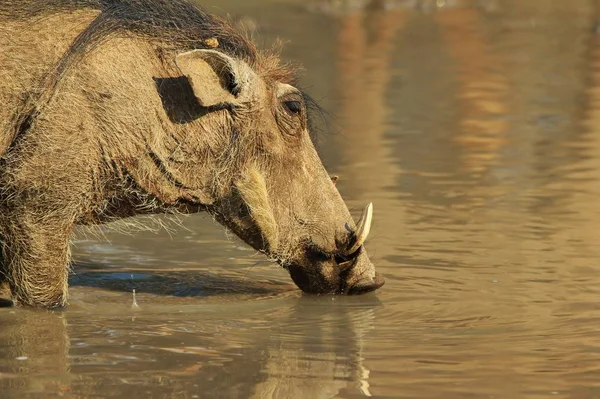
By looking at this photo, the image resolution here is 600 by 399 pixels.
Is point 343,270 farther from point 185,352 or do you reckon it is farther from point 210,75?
point 185,352

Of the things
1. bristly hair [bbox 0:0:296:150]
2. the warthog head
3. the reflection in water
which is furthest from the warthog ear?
the reflection in water

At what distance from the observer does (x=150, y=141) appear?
5.68m

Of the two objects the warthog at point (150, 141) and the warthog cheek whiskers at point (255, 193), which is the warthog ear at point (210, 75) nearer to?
the warthog at point (150, 141)

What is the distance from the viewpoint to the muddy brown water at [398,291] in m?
4.82

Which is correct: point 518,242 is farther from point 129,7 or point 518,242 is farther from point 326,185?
point 129,7

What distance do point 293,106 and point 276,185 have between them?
351mm

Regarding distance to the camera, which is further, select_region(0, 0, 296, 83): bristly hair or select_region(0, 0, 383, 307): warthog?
select_region(0, 0, 296, 83): bristly hair

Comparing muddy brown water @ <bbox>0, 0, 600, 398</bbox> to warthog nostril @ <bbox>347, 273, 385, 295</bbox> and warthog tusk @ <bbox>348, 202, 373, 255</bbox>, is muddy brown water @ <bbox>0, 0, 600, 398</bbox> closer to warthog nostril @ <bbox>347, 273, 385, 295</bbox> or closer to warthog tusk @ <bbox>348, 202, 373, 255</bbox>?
warthog nostril @ <bbox>347, 273, 385, 295</bbox>

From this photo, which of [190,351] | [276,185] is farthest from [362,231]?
[190,351]

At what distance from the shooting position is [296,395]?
4.59 meters

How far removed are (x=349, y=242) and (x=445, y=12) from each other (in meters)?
14.6

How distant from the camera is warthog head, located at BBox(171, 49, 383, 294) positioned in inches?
229

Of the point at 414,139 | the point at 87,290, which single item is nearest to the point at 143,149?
the point at 87,290

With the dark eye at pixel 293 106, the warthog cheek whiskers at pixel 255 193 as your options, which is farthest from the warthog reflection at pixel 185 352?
the dark eye at pixel 293 106
